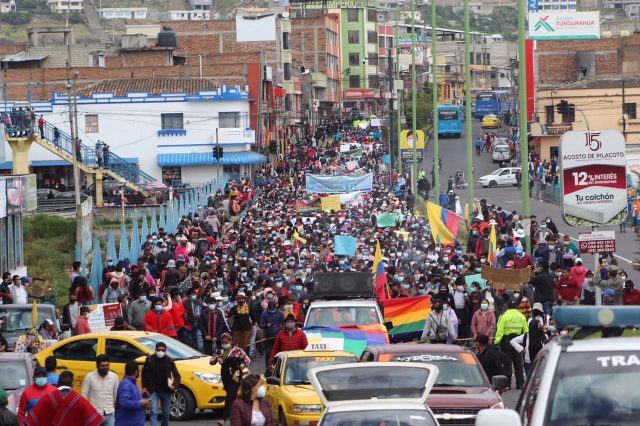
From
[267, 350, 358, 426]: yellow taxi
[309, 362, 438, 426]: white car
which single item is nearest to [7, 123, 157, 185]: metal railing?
[267, 350, 358, 426]: yellow taxi

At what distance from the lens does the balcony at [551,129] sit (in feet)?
302

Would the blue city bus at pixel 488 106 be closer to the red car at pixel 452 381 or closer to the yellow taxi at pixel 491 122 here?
the yellow taxi at pixel 491 122

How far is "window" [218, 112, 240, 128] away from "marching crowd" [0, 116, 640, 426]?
112ft

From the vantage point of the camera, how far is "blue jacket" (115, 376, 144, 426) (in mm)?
16438

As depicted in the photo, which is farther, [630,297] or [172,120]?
[172,120]

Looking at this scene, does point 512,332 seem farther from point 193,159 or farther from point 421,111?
point 421,111

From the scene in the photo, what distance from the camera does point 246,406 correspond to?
15461 millimetres

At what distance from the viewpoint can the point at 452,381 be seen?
55.6ft

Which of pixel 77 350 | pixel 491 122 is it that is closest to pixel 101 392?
pixel 77 350

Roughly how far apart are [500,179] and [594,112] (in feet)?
40.9

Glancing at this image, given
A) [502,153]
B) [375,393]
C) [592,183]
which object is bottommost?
[502,153]

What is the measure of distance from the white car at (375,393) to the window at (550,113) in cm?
8169

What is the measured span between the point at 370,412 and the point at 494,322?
11.8 meters

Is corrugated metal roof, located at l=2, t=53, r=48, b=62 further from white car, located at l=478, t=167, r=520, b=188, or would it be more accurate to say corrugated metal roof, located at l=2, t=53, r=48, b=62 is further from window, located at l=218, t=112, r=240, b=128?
white car, located at l=478, t=167, r=520, b=188
